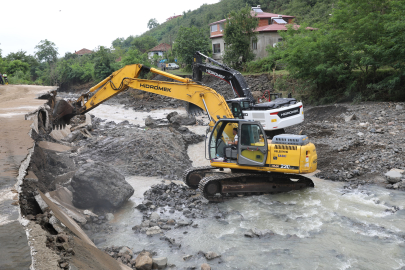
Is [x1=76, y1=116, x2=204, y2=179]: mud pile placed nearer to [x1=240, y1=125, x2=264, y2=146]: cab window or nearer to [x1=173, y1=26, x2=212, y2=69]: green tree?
[x1=240, y1=125, x2=264, y2=146]: cab window

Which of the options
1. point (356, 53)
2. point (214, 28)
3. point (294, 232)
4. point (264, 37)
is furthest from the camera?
point (214, 28)

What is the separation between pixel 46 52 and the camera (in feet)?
213

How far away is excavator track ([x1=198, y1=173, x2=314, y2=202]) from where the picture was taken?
8.38 metres

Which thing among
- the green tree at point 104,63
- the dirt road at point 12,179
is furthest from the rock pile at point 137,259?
the green tree at point 104,63

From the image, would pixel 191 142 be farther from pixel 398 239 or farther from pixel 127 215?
pixel 398 239

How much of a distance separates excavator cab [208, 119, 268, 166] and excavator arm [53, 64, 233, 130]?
528 millimetres

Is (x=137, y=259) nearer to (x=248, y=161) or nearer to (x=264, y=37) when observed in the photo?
(x=248, y=161)

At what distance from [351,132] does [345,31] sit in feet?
21.9

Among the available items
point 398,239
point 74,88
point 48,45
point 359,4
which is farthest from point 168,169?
point 48,45

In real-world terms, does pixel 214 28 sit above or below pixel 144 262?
above

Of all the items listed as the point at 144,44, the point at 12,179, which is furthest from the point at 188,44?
the point at 144,44

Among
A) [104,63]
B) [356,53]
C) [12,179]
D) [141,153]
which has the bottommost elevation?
[141,153]

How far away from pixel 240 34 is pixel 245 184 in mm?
23638

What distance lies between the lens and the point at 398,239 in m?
6.39
